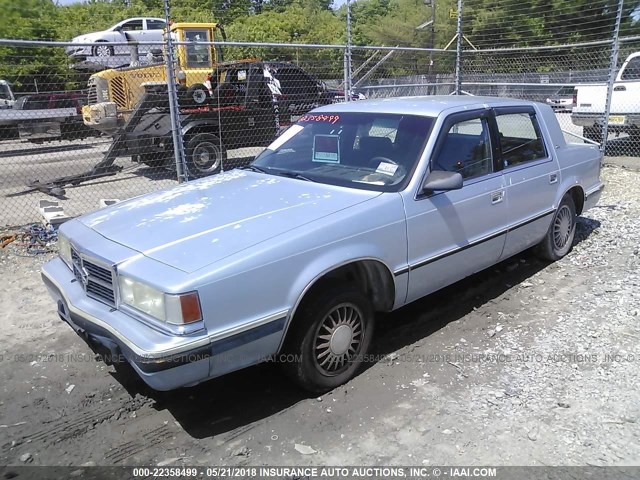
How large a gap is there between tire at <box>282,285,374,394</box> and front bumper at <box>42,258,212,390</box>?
0.59 meters

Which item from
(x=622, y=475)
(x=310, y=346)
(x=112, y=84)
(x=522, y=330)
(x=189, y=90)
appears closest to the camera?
(x=622, y=475)

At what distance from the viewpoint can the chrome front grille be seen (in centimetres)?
299

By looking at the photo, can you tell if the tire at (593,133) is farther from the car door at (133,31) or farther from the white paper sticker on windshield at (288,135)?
the car door at (133,31)

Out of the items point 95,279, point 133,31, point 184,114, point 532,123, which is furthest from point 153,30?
point 95,279

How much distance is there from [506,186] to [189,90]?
7502 millimetres

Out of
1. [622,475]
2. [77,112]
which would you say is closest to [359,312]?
[622,475]

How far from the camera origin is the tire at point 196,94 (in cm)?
1023

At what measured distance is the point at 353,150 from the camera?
13.2ft

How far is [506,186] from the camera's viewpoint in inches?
171

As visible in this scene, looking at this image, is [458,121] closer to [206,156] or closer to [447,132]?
[447,132]

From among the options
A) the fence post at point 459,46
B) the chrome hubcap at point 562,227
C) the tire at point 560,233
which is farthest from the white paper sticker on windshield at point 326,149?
the fence post at point 459,46

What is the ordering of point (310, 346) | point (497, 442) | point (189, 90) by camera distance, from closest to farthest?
point (497, 442) → point (310, 346) → point (189, 90)

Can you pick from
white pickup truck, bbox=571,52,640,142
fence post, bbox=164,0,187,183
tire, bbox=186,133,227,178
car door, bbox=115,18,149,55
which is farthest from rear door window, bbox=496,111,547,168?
car door, bbox=115,18,149,55

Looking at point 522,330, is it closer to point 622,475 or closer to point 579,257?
point 622,475
